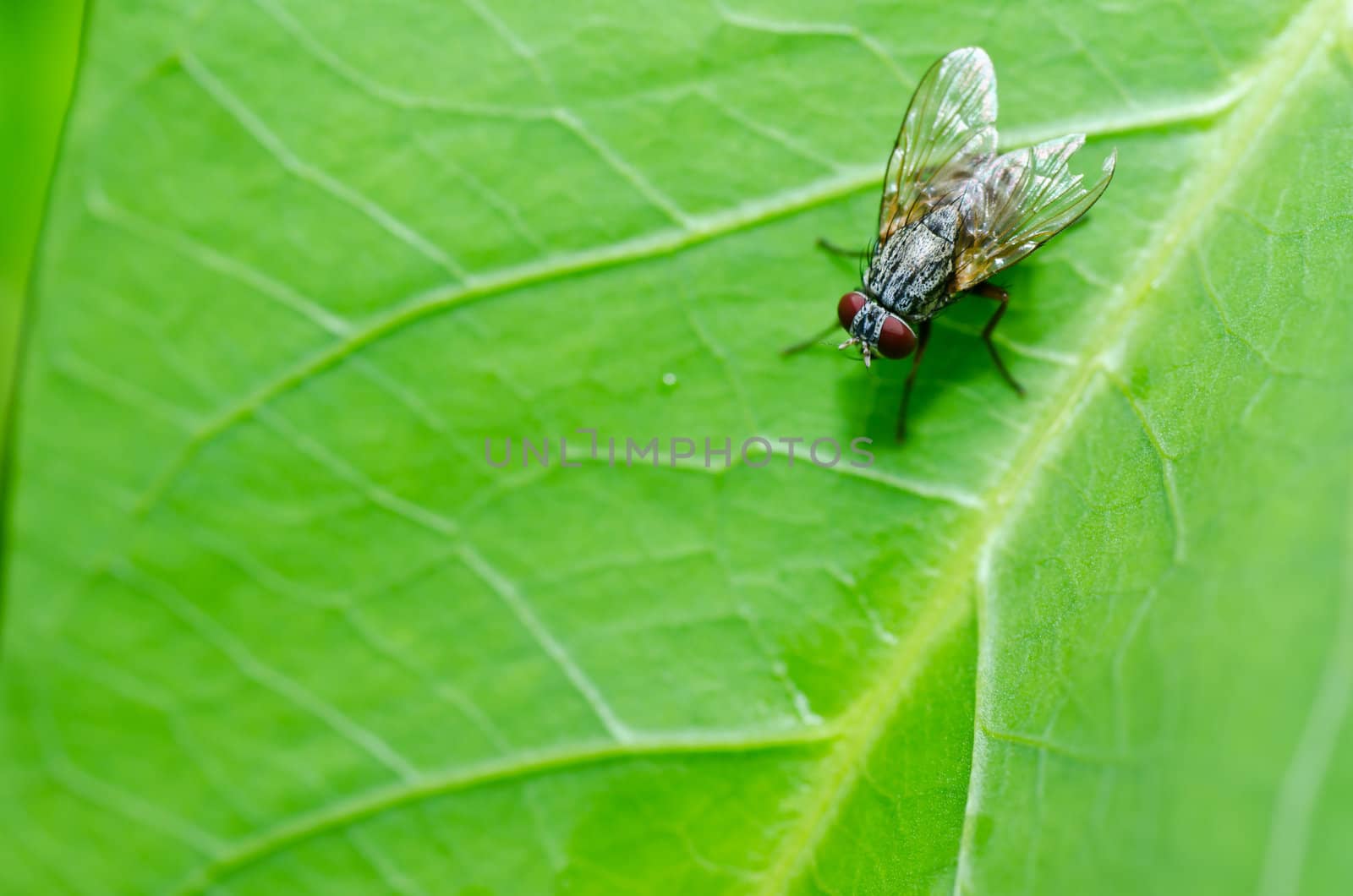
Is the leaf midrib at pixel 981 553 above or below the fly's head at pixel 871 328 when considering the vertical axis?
below

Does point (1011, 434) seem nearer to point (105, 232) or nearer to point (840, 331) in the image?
point (840, 331)

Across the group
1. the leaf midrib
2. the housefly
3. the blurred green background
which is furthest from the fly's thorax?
the blurred green background

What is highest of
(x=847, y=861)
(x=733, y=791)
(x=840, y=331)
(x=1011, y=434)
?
(x=840, y=331)

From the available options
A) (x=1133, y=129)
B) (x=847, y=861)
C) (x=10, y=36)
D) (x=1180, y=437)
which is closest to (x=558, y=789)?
(x=847, y=861)

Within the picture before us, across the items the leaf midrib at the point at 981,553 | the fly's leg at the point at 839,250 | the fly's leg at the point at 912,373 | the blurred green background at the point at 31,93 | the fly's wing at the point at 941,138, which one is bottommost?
the leaf midrib at the point at 981,553

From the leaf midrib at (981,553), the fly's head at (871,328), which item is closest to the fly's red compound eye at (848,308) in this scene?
the fly's head at (871,328)

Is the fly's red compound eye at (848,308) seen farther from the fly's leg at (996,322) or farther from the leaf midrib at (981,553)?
the leaf midrib at (981,553)

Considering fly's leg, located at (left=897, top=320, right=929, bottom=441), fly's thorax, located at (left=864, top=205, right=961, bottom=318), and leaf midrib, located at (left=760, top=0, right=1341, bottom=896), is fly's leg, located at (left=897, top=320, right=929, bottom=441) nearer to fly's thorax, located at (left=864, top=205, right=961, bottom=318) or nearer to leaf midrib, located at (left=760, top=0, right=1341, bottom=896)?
fly's thorax, located at (left=864, top=205, right=961, bottom=318)
